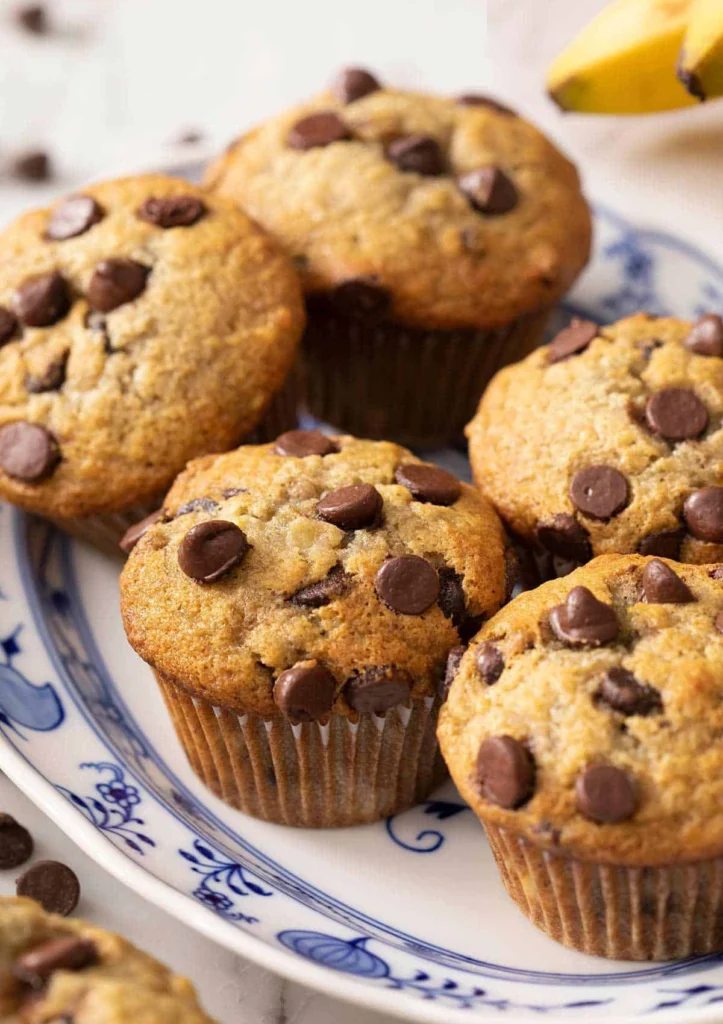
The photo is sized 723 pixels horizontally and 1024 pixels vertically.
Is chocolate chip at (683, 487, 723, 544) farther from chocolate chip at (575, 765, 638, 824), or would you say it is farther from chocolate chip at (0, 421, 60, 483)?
chocolate chip at (0, 421, 60, 483)

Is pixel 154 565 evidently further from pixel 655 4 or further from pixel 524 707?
pixel 655 4

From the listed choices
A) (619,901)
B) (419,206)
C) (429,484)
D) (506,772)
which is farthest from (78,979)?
(419,206)

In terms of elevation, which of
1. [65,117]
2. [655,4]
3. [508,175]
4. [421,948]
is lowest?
[421,948]

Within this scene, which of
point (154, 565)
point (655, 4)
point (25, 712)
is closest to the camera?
point (154, 565)

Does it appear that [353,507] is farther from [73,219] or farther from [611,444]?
[73,219]

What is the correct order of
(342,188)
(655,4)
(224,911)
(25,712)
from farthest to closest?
(655,4), (342,188), (25,712), (224,911)

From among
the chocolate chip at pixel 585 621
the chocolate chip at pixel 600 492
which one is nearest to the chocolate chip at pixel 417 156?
the chocolate chip at pixel 600 492

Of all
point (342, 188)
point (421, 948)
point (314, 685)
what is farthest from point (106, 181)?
point (421, 948)
